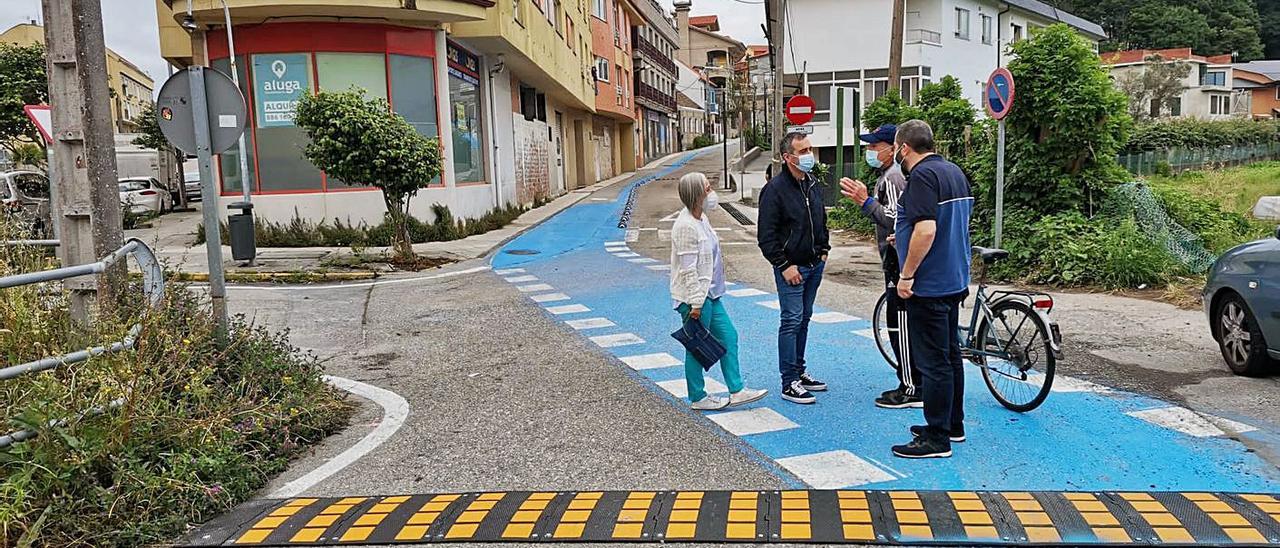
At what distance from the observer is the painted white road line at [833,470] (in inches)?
185

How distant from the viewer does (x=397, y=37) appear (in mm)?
18344

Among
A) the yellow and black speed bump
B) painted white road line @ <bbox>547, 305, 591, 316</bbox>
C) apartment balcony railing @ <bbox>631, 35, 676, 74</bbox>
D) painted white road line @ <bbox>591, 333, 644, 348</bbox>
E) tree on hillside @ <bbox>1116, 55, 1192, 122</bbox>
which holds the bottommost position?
the yellow and black speed bump

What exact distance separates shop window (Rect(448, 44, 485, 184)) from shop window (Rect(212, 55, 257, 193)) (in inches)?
161

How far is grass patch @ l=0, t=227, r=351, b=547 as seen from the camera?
4020mm

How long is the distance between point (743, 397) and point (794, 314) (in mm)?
665

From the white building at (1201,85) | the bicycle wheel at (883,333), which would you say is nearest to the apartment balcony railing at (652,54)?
the white building at (1201,85)

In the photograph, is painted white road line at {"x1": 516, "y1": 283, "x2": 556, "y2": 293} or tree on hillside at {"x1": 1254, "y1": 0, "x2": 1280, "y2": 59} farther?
tree on hillside at {"x1": 1254, "y1": 0, "x2": 1280, "y2": 59}

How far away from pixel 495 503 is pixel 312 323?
6.30 meters

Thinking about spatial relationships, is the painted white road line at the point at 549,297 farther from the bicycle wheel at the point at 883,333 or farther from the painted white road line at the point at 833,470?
the painted white road line at the point at 833,470

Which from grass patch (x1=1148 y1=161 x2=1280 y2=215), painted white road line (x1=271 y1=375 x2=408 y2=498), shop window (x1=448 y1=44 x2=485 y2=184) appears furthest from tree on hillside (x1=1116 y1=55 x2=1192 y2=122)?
painted white road line (x1=271 y1=375 x2=408 y2=498)

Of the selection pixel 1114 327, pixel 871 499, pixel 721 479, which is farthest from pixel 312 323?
pixel 1114 327

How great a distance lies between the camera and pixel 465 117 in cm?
2164

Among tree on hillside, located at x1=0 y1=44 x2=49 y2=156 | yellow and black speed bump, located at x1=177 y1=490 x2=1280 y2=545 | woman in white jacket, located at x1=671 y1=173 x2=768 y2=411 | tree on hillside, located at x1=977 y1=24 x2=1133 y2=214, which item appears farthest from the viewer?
tree on hillside, located at x1=0 y1=44 x2=49 y2=156

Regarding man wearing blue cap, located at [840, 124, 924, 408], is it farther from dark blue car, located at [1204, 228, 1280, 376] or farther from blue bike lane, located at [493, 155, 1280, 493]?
dark blue car, located at [1204, 228, 1280, 376]
